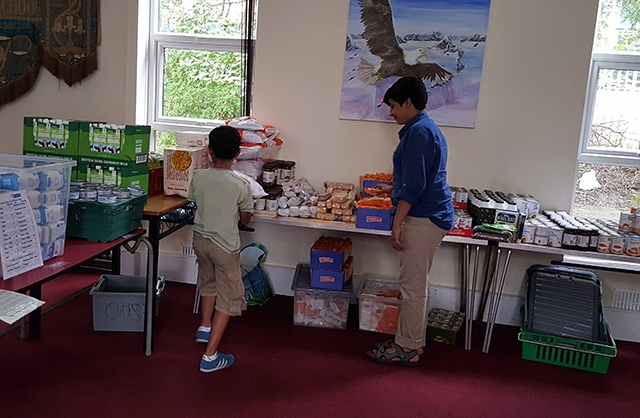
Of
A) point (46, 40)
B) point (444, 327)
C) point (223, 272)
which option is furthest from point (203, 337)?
point (46, 40)

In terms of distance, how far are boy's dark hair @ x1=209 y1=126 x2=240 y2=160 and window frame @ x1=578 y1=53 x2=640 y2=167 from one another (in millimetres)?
2437

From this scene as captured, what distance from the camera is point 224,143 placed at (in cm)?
303

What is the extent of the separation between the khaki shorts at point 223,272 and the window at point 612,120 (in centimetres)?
245

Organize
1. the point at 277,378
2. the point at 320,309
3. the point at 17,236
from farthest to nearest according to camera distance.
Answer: the point at 320,309 < the point at 277,378 < the point at 17,236

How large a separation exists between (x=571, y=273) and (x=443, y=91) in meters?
1.41

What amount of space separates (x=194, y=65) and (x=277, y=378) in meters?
2.45

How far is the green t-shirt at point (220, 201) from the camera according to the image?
307cm

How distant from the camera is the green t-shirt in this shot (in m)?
3.07

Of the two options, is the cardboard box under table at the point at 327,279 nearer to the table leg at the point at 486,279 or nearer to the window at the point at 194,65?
the table leg at the point at 486,279

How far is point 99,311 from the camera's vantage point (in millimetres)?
3553

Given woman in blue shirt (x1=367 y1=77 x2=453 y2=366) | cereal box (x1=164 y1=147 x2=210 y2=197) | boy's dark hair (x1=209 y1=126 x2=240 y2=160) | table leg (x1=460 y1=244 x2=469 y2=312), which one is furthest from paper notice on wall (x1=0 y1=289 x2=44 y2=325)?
table leg (x1=460 y1=244 x2=469 y2=312)

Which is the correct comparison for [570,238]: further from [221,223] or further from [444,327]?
[221,223]

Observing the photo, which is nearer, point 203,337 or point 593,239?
point 203,337

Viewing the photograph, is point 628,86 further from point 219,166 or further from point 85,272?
point 85,272
